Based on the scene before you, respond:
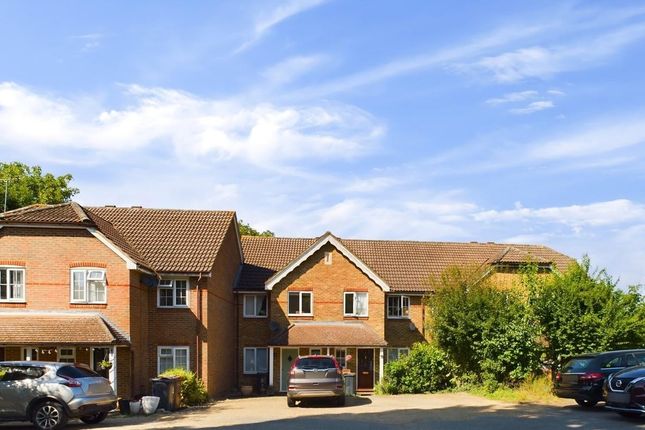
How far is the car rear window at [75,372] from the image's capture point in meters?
19.1

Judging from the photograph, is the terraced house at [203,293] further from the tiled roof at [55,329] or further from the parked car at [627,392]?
the parked car at [627,392]

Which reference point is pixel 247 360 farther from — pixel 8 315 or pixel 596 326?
pixel 596 326

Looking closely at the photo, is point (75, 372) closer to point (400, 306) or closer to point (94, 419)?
point (94, 419)

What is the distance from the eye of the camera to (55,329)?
83.6ft

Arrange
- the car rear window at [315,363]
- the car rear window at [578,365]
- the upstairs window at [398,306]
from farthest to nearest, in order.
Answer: the upstairs window at [398,306] → the car rear window at [315,363] → the car rear window at [578,365]

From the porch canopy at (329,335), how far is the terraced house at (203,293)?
0.08 metres

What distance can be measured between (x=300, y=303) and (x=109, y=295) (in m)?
11.2

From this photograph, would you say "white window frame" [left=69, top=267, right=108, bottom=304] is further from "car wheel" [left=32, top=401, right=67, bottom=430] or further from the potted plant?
"car wheel" [left=32, top=401, right=67, bottom=430]

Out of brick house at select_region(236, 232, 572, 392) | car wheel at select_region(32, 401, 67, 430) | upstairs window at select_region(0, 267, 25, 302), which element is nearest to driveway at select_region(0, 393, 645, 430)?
car wheel at select_region(32, 401, 67, 430)

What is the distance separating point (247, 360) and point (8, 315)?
13143 mm

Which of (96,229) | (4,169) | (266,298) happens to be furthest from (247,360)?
(4,169)

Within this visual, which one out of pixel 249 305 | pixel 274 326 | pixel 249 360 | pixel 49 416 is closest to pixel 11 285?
pixel 49 416

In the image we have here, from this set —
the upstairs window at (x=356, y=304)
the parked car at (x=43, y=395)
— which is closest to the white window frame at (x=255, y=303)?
the upstairs window at (x=356, y=304)

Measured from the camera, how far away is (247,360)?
3647 cm
